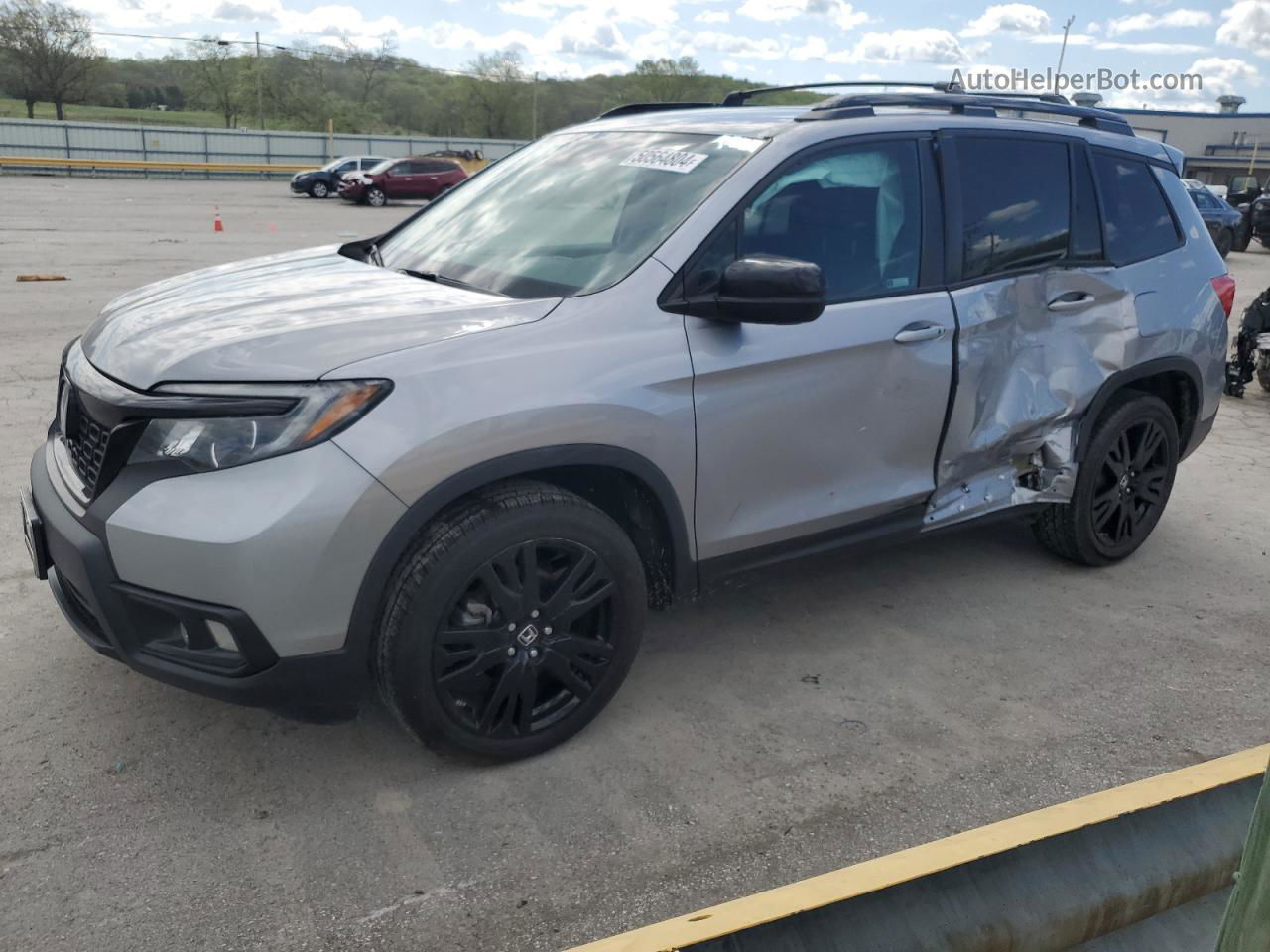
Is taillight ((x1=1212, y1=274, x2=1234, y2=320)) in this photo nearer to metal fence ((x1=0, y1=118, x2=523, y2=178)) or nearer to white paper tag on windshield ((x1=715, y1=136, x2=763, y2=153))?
white paper tag on windshield ((x1=715, y1=136, x2=763, y2=153))

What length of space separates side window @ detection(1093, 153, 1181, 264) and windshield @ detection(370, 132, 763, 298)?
182 centimetres

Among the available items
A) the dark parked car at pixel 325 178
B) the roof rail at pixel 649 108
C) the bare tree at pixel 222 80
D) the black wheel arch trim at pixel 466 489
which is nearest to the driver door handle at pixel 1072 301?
the roof rail at pixel 649 108

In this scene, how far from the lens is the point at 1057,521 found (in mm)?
4664

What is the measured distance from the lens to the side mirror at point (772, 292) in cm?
308

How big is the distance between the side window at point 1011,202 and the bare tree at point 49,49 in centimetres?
7273

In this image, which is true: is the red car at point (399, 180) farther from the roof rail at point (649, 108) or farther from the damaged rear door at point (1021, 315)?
the damaged rear door at point (1021, 315)

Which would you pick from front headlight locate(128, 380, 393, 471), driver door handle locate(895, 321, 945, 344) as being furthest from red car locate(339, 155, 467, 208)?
front headlight locate(128, 380, 393, 471)

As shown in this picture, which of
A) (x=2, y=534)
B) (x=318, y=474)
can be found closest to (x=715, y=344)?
(x=318, y=474)

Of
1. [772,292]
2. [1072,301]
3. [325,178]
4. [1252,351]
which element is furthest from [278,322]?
[325,178]

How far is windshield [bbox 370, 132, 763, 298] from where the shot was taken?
338 cm

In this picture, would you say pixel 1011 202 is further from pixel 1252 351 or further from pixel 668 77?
pixel 668 77

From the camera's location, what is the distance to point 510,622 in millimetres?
2951

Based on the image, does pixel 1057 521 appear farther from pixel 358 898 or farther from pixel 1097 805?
pixel 358 898

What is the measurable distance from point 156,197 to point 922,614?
28.8 metres
